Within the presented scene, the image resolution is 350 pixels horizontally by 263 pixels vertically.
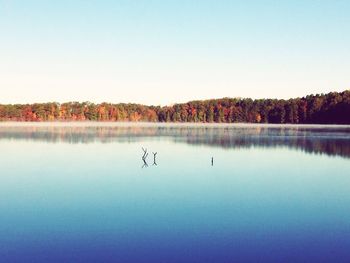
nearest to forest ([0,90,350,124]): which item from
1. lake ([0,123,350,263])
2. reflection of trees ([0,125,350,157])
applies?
reflection of trees ([0,125,350,157])

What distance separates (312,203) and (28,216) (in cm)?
977

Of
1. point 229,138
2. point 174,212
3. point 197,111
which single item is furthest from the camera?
point 197,111

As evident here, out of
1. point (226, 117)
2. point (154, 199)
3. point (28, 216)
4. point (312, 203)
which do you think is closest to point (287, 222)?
point (312, 203)

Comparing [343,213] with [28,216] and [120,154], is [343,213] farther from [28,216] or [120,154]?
[120,154]

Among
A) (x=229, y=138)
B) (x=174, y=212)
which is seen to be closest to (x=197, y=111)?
(x=229, y=138)

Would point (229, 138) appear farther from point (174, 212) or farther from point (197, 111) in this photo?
point (197, 111)

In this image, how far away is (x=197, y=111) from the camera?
15775 centimetres

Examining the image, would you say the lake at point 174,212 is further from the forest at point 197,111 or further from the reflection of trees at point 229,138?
the forest at point 197,111

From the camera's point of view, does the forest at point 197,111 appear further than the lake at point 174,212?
Yes

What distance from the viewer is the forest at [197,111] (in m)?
125

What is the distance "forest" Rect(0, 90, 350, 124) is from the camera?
411 feet

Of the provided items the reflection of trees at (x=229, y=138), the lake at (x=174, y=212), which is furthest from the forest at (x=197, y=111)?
the lake at (x=174, y=212)

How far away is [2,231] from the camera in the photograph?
37.2 ft


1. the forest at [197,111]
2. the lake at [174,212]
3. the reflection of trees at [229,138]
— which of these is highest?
the forest at [197,111]
